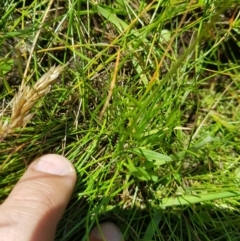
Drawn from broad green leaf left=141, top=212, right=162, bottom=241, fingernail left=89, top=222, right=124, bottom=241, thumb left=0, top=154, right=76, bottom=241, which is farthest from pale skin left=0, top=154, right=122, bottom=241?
broad green leaf left=141, top=212, right=162, bottom=241

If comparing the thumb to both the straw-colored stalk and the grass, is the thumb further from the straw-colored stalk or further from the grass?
the straw-colored stalk

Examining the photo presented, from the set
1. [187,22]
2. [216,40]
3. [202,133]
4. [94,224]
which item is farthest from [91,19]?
[94,224]

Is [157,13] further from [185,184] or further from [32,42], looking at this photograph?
[185,184]

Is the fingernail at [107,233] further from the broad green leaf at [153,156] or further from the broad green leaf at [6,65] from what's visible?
the broad green leaf at [6,65]

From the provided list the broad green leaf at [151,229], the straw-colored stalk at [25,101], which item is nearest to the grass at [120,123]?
the broad green leaf at [151,229]

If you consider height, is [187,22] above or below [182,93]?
above

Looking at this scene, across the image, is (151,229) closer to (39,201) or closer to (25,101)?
(39,201)

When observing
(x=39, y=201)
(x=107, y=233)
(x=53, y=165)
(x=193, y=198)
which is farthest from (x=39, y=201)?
(x=193, y=198)

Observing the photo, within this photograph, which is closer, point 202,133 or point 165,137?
point 165,137
